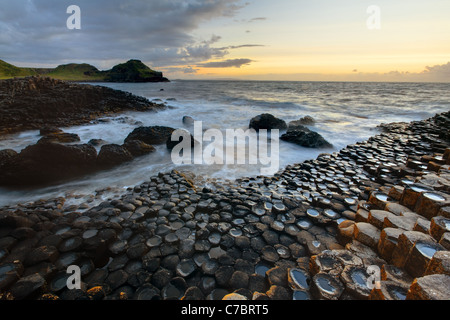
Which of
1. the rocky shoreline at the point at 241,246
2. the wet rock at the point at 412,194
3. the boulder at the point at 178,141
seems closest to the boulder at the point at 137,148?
the boulder at the point at 178,141

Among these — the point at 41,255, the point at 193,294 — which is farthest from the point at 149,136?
the point at 193,294

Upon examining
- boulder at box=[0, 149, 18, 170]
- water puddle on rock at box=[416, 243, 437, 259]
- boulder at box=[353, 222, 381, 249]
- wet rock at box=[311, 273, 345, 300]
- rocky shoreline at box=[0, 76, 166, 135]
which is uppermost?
rocky shoreline at box=[0, 76, 166, 135]

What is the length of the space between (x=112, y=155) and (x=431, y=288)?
27.6 ft

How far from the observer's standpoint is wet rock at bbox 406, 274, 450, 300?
62.1 inches

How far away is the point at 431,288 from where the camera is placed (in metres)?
1.62

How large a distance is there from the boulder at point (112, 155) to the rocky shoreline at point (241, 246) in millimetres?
2560

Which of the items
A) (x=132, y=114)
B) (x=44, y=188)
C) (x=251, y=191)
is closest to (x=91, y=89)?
(x=132, y=114)

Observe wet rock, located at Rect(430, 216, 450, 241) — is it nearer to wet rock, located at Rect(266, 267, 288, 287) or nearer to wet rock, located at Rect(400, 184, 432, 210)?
wet rock, located at Rect(400, 184, 432, 210)

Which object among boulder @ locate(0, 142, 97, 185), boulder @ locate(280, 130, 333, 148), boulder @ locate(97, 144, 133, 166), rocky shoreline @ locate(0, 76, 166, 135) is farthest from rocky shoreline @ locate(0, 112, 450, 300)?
rocky shoreline @ locate(0, 76, 166, 135)

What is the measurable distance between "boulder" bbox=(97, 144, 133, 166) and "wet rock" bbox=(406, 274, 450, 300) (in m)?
8.17
